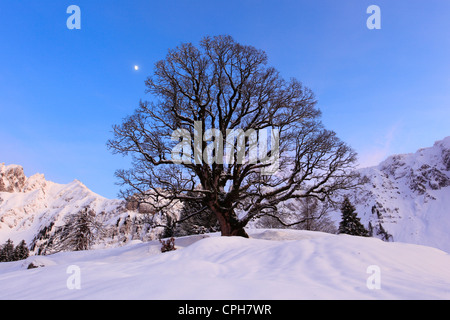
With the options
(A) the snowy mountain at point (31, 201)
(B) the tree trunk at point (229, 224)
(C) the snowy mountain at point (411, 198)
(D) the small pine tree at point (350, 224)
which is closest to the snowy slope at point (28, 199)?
(A) the snowy mountain at point (31, 201)

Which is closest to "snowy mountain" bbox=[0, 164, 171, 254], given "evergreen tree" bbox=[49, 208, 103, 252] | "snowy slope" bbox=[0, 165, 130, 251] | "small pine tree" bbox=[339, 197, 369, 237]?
"snowy slope" bbox=[0, 165, 130, 251]

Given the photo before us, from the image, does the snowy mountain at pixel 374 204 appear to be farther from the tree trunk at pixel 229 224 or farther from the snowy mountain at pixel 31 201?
the tree trunk at pixel 229 224

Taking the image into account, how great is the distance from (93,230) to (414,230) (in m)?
112

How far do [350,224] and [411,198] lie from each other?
11931 centimetres

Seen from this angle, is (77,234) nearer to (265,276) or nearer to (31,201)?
(265,276)

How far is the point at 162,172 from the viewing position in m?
10.8

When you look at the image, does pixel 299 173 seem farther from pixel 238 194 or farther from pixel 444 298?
pixel 444 298

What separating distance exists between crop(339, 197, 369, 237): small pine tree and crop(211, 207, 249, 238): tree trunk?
16.8 m

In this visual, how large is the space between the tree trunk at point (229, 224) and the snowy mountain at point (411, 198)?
9153 cm

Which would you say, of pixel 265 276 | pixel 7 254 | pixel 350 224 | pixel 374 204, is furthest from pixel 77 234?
pixel 374 204

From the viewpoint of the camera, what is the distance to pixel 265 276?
3283 millimetres

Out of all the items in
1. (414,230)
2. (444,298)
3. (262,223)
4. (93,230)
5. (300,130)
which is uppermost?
(300,130)

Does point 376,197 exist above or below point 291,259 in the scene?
below
